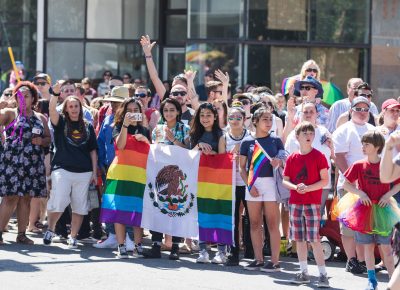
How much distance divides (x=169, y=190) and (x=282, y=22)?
9.37 m

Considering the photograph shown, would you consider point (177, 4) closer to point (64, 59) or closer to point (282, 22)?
point (64, 59)

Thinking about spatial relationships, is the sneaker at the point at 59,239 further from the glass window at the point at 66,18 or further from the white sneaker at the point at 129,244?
the glass window at the point at 66,18

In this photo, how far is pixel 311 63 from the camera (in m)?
14.3

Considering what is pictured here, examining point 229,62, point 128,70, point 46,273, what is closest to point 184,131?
point 46,273

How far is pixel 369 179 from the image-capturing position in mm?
10352

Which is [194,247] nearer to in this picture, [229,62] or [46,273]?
[46,273]

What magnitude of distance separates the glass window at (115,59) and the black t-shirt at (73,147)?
10612 millimetres

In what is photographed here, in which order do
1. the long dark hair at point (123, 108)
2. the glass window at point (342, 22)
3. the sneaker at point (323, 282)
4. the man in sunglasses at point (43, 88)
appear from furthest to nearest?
the glass window at point (342, 22) → the man in sunglasses at point (43, 88) → the long dark hair at point (123, 108) → the sneaker at point (323, 282)

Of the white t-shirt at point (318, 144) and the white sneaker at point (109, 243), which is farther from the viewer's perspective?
the white sneaker at point (109, 243)

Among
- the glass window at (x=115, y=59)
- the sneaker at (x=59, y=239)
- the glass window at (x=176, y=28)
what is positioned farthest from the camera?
the glass window at (x=176, y=28)

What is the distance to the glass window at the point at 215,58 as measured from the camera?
21109 mm

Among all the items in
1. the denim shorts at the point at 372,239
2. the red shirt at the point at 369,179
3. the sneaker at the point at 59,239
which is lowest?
the sneaker at the point at 59,239

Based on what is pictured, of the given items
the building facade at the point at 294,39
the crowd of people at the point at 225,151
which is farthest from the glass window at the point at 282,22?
the crowd of people at the point at 225,151

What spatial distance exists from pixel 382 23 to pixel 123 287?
1219cm
